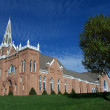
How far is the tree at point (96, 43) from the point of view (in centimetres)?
2086

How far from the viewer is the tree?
68.4 feet

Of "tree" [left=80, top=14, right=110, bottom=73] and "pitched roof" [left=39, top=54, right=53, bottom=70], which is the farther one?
"pitched roof" [left=39, top=54, right=53, bottom=70]

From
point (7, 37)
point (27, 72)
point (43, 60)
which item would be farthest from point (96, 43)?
point (7, 37)

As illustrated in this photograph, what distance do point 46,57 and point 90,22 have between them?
2656 centimetres

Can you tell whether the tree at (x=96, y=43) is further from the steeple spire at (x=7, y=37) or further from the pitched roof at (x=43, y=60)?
the steeple spire at (x=7, y=37)

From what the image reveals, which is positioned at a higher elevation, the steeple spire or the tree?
the steeple spire

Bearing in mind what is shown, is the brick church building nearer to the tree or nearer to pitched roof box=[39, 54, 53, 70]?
pitched roof box=[39, 54, 53, 70]

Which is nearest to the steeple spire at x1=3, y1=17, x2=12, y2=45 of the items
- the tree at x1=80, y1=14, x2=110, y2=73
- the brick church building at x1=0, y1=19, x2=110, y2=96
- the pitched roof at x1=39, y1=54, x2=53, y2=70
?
the brick church building at x1=0, y1=19, x2=110, y2=96

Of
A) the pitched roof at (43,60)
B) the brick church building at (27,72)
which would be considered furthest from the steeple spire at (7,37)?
the pitched roof at (43,60)

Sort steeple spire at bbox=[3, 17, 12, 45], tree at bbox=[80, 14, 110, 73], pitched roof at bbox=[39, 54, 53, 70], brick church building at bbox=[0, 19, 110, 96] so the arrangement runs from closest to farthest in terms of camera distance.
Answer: tree at bbox=[80, 14, 110, 73] < brick church building at bbox=[0, 19, 110, 96] < pitched roof at bbox=[39, 54, 53, 70] < steeple spire at bbox=[3, 17, 12, 45]

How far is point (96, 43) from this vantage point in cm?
2109

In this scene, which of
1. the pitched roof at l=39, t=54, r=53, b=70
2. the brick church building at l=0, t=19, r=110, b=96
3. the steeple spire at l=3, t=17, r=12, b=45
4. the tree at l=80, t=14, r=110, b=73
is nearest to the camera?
the tree at l=80, t=14, r=110, b=73

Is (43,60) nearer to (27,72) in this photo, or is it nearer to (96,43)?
(27,72)

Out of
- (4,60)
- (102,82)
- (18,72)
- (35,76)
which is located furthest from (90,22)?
(102,82)
